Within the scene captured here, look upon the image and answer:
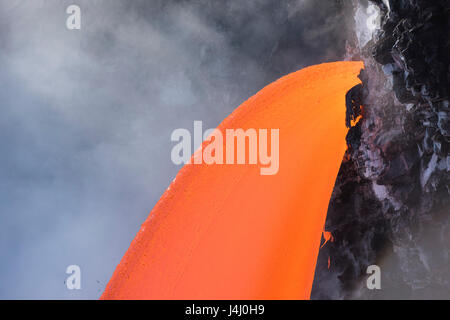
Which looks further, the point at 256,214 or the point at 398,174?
the point at 256,214

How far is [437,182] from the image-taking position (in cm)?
389

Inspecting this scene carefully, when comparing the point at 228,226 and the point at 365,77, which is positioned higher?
the point at 365,77

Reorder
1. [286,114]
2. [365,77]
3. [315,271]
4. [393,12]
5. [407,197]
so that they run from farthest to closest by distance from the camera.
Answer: [286,114] < [365,77] < [315,271] < [407,197] < [393,12]

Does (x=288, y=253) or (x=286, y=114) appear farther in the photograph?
(x=286, y=114)

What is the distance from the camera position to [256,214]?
290 inches

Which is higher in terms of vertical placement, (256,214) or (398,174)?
(398,174)

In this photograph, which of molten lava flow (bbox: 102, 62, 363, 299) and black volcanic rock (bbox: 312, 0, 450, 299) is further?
molten lava flow (bbox: 102, 62, 363, 299)

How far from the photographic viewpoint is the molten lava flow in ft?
20.7

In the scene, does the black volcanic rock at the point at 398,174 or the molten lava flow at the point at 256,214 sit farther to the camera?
the molten lava flow at the point at 256,214

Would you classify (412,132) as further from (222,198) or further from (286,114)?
(222,198)

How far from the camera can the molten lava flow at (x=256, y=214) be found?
6.31 m

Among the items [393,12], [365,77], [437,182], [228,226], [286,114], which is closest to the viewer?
[393,12]

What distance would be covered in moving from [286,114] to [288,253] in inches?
152

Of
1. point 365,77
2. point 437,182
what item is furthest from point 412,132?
point 365,77
